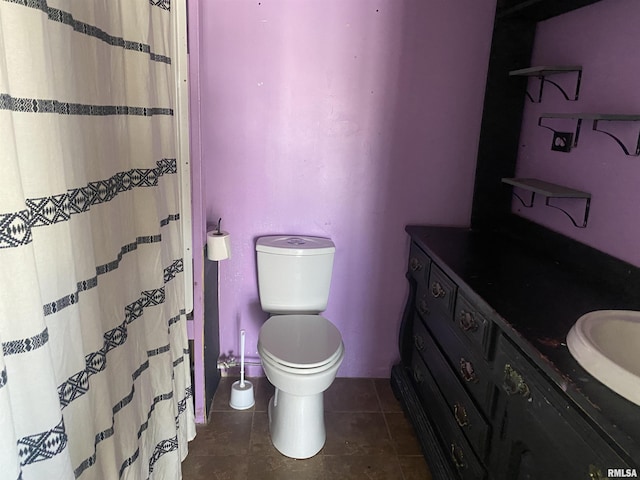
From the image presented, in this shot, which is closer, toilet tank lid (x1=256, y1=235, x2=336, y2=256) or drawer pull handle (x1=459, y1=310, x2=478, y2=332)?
drawer pull handle (x1=459, y1=310, x2=478, y2=332)

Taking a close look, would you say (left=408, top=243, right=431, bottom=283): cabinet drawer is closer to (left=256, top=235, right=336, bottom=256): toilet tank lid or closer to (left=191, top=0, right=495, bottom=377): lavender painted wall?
(left=191, top=0, right=495, bottom=377): lavender painted wall

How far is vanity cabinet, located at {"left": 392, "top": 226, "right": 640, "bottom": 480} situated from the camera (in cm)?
87

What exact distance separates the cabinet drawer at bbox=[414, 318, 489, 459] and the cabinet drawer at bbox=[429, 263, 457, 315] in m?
0.19

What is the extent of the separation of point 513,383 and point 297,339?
0.94 m

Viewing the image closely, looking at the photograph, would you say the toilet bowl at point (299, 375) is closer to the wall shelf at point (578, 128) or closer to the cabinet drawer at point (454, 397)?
the cabinet drawer at point (454, 397)

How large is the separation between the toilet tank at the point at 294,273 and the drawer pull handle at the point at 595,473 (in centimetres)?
139

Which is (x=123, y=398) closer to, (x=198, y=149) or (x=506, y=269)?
(x=198, y=149)

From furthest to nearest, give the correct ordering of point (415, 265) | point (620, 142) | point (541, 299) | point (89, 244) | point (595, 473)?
point (415, 265) < point (620, 142) < point (541, 299) < point (89, 244) < point (595, 473)

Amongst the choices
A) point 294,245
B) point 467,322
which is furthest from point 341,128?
point 467,322

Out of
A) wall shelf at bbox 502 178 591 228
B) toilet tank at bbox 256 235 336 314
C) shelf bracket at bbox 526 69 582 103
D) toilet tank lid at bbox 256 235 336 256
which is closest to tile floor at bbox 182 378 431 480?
toilet tank at bbox 256 235 336 314

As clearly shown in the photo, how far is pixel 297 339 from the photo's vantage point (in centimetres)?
187

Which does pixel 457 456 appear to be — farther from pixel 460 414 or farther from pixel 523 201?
pixel 523 201

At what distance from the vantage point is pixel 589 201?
1553mm

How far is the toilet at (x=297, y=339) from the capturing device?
5.65ft
